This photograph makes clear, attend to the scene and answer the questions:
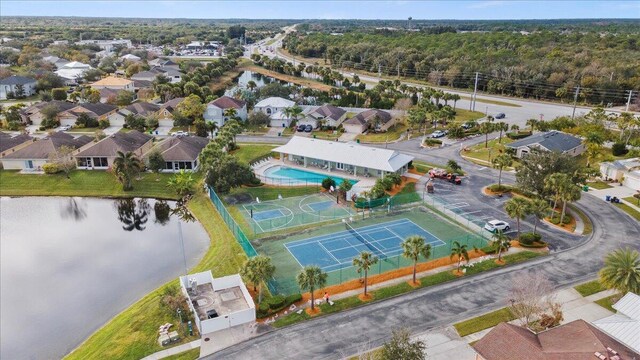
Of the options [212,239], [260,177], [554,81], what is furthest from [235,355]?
[554,81]

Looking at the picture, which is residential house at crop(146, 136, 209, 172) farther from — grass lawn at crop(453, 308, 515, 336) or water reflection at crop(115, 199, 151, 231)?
grass lawn at crop(453, 308, 515, 336)

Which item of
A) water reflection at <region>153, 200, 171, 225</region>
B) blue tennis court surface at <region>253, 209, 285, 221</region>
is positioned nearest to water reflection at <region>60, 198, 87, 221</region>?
water reflection at <region>153, 200, 171, 225</region>

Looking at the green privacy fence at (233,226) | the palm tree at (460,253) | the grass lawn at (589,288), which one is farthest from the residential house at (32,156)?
the grass lawn at (589,288)

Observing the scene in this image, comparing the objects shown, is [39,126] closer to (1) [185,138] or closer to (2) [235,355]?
(1) [185,138]

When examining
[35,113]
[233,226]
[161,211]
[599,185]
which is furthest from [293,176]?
[35,113]

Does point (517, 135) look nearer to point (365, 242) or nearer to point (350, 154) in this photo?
point (350, 154)
